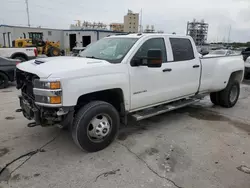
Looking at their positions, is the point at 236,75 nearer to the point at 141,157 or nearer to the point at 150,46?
the point at 150,46

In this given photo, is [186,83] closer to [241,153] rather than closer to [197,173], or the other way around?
[241,153]

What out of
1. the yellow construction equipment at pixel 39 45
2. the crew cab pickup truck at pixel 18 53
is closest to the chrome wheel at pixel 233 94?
the crew cab pickup truck at pixel 18 53

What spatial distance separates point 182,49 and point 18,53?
12384 mm

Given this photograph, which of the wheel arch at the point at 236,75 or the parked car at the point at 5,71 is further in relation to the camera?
the parked car at the point at 5,71

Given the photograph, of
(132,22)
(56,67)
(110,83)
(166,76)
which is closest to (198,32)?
(166,76)

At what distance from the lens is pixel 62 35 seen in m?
34.3

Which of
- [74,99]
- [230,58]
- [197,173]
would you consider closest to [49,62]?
[74,99]

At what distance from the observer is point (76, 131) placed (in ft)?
10.7

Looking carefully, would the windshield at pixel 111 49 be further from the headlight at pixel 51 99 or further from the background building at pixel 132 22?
the background building at pixel 132 22

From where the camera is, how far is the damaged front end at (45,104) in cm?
294

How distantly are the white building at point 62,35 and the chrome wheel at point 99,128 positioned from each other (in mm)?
26617

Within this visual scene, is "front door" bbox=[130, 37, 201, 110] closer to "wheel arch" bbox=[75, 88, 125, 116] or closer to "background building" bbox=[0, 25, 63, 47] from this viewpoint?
"wheel arch" bbox=[75, 88, 125, 116]

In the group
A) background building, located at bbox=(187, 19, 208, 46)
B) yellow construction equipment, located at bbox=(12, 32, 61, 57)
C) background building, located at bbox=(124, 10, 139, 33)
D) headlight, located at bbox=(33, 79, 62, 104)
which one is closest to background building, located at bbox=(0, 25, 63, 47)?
yellow construction equipment, located at bbox=(12, 32, 61, 57)

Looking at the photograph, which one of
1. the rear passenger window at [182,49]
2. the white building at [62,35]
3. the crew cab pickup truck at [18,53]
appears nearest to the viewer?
the rear passenger window at [182,49]
